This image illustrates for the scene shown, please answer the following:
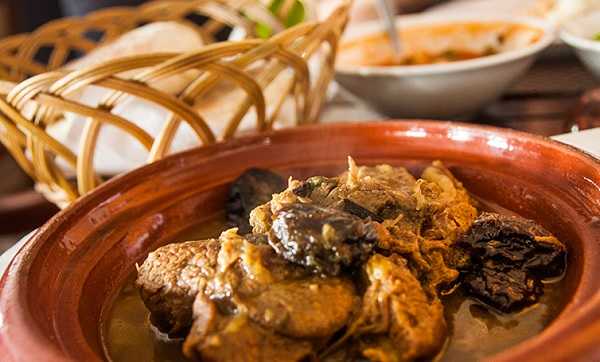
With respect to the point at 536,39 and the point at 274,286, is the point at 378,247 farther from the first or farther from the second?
the point at 536,39

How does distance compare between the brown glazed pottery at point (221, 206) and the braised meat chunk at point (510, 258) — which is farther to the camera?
the braised meat chunk at point (510, 258)

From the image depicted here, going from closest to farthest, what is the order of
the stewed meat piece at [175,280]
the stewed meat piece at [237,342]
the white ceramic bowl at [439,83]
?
the stewed meat piece at [237,342] < the stewed meat piece at [175,280] < the white ceramic bowl at [439,83]

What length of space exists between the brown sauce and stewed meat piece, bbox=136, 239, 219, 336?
33 millimetres

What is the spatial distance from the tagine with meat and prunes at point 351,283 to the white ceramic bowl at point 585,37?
1018 millimetres

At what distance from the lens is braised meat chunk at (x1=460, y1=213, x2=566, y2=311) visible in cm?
105

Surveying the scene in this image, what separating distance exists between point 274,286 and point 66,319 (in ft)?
1.13

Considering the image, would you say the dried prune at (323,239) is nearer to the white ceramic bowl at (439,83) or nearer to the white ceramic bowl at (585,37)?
the white ceramic bowl at (439,83)

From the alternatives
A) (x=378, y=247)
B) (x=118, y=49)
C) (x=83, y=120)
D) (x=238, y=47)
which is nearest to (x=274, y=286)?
(x=378, y=247)

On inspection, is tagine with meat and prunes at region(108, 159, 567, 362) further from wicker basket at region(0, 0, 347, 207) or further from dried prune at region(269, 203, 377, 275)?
wicker basket at region(0, 0, 347, 207)

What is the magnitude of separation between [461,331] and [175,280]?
0.47m

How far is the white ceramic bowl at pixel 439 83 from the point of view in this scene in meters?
1.89

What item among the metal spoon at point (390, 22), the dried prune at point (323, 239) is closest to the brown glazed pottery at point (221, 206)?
the dried prune at point (323, 239)

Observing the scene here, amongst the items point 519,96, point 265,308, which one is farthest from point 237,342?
point 519,96

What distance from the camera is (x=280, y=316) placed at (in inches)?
35.5
